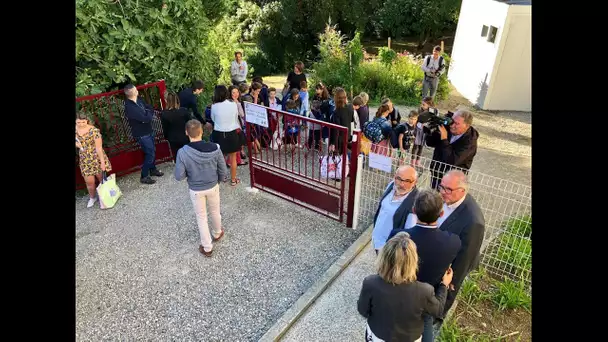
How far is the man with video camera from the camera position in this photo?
515cm

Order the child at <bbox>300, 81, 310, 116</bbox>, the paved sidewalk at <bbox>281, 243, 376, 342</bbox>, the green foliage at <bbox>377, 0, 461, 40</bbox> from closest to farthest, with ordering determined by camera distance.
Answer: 1. the paved sidewalk at <bbox>281, 243, 376, 342</bbox>
2. the child at <bbox>300, 81, 310, 116</bbox>
3. the green foliage at <bbox>377, 0, 461, 40</bbox>

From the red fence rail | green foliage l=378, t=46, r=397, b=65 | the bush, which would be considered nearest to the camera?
the red fence rail

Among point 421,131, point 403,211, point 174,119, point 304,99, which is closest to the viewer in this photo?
point 403,211

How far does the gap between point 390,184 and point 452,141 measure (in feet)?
5.55

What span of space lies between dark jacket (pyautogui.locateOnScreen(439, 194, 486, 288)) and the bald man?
1.15ft

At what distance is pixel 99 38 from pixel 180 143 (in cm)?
254

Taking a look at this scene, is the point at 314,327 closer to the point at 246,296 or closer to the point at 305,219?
the point at 246,296

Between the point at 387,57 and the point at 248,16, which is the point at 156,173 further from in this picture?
the point at 248,16

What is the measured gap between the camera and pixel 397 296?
271cm

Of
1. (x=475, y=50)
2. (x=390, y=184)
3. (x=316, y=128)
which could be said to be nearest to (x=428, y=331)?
(x=390, y=184)

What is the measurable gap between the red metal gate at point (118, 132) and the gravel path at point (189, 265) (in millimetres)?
639

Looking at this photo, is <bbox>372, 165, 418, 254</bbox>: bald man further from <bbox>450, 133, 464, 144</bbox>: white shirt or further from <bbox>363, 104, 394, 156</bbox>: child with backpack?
<bbox>363, 104, 394, 156</bbox>: child with backpack

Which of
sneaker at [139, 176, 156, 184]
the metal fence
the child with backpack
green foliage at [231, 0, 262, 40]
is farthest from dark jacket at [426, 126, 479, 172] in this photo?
green foliage at [231, 0, 262, 40]
